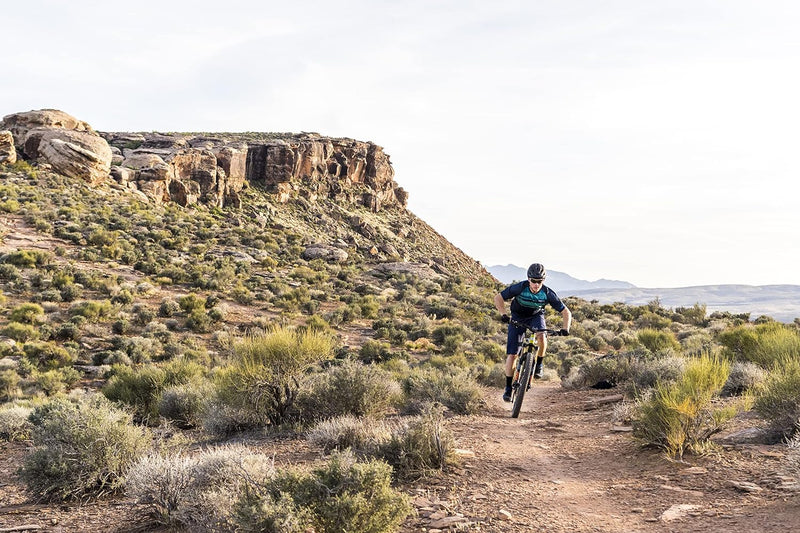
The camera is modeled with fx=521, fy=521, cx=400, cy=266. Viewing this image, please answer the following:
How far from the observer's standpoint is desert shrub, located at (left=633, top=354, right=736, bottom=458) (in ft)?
19.4

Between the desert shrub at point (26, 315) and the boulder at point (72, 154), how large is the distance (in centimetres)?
2326

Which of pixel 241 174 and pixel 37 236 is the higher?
pixel 241 174

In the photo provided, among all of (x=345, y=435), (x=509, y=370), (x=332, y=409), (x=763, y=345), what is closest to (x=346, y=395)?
(x=332, y=409)

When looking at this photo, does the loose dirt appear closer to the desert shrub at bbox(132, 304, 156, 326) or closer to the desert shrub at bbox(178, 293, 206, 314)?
the desert shrub at bbox(132, 304, 156, 326)

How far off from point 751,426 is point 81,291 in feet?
83.8

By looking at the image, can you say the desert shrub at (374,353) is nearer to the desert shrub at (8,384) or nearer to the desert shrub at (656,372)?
the desert shrub at (8,384)

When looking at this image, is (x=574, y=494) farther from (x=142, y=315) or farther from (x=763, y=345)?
(x=142, y=315)

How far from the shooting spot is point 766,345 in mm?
10727

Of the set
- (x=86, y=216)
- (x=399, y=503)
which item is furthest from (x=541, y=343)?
(x=86, y=216)

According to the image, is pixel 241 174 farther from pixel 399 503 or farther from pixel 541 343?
pixel 399 503

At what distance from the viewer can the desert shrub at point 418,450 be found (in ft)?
18.1

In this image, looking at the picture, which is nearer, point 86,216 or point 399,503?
point 399,503

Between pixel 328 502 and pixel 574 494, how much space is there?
2718 mm

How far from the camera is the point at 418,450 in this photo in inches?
221
